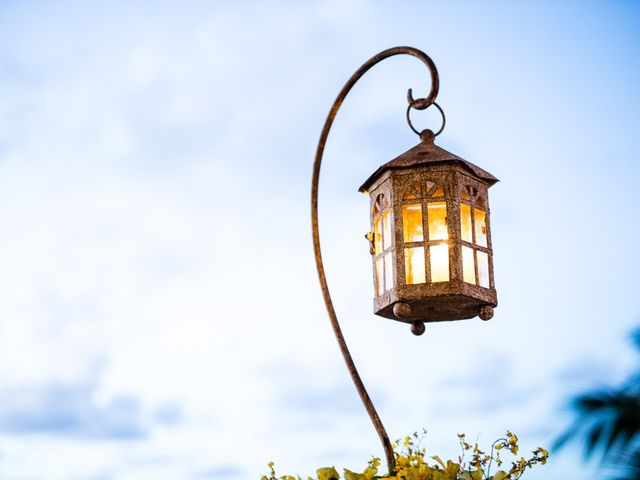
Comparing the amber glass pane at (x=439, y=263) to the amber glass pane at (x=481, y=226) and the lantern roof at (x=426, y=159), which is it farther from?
the lantern roof at (x=426, y=159)

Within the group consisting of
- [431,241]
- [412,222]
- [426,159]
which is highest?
[426,159]

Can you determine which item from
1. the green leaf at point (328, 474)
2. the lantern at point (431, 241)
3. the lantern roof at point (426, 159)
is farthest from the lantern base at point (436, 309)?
the green leaf at point (328, 474)

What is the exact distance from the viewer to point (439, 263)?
4.93 metres

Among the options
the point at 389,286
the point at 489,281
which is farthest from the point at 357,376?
the point at 489,281

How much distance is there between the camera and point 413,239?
5.03m

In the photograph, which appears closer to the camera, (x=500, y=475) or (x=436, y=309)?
(x=500, y=475)

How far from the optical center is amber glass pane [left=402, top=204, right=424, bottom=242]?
5043 millimetres

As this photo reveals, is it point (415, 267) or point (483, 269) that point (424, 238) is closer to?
point (415, 267)

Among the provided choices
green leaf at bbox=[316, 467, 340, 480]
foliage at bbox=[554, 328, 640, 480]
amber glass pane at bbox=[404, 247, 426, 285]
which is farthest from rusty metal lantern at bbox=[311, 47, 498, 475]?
foliage at bbox=[554, 328, 640, 480]

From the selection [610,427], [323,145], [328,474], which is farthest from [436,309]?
[610,427]

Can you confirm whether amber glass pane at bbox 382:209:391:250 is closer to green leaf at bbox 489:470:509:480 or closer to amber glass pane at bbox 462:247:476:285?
amber glass pane at bbox 462:247:476:285

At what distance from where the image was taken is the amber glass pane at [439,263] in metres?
4.91

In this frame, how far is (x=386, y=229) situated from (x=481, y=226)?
1.60 feet

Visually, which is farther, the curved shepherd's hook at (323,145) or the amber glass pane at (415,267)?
the curved shepherd's hook at (323,145)
